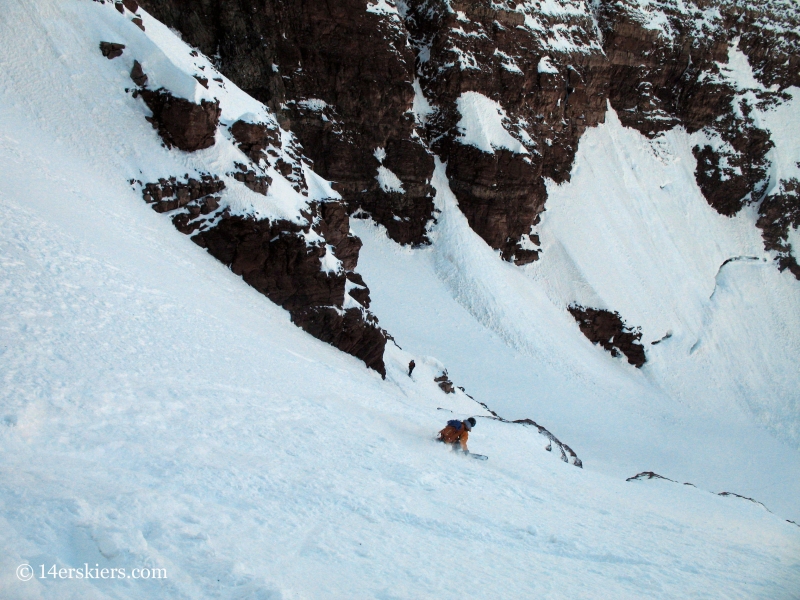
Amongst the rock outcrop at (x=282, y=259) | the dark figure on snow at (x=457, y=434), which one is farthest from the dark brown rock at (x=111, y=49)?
the dark figure on snow at (x=457, y=434)

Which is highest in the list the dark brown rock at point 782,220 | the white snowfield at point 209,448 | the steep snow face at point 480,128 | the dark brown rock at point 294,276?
the dark brown rock at point 782,220

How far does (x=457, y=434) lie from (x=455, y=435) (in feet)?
0.16

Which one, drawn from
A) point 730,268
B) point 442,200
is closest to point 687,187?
point 730,268

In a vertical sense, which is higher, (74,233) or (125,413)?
(74,233)

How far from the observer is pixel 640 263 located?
3662 centimetres

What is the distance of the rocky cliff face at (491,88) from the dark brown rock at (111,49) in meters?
11.9

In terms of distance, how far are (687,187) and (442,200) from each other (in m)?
22.3

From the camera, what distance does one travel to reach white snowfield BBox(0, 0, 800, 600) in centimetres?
445

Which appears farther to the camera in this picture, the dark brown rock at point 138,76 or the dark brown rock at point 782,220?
the dark brown rock at point 782,220

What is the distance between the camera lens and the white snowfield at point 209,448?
445 centimetres

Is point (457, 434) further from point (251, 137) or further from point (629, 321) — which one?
point (629, 321)

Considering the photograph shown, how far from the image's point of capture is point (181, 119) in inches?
645

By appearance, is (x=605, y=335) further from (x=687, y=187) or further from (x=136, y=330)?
(x=136, y=330)

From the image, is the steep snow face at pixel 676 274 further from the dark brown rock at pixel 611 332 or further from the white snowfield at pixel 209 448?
the white snowfield at pixel 209 448
